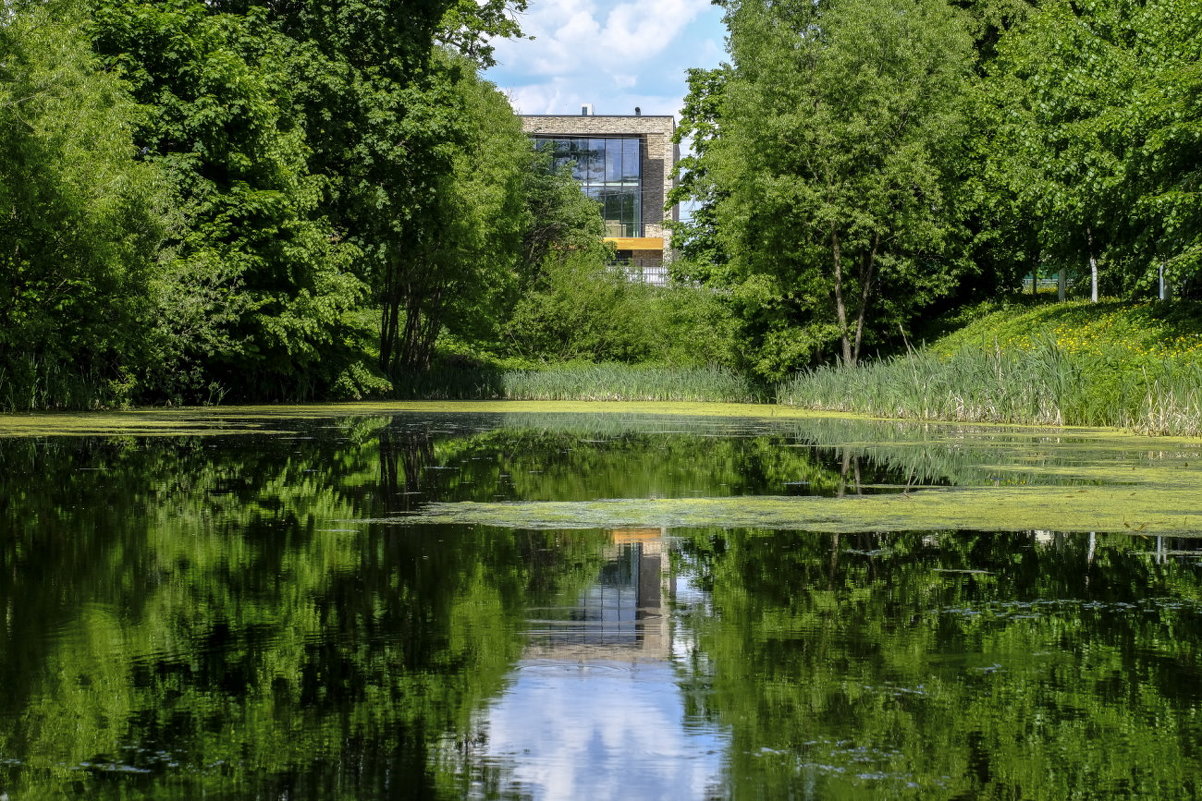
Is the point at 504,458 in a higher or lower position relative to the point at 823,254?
lower

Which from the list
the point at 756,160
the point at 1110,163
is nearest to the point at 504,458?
the point at 1110,163

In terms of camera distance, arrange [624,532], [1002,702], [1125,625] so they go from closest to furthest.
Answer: [1002,702], [1125,625], [624,532]

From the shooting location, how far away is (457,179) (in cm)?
4156

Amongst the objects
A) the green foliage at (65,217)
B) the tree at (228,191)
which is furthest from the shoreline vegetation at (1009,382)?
the tree at (228,191)

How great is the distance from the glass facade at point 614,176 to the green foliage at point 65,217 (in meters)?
64.3

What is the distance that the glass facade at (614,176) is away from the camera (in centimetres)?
9050

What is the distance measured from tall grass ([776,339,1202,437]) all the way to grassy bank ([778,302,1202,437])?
0.06 ft

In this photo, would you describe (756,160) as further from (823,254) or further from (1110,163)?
(1110,163)

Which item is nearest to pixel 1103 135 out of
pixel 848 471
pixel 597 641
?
pixel 848 471

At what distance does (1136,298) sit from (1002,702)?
34004 millimetres

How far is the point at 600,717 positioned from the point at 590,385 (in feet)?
130

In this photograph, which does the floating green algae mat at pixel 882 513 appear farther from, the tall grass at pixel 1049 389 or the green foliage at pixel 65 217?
the green foliage at pixel 65 217

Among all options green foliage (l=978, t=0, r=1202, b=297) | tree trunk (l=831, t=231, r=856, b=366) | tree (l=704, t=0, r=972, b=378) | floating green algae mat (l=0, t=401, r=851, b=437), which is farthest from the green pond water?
tree trunk (l=831, t=231, r=856, b=366)

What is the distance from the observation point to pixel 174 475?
11867mm
